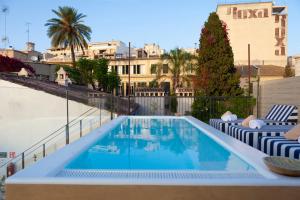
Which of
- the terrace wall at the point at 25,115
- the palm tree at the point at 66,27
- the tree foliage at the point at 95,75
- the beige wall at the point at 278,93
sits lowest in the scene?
the terrace wall at the point at 25,115

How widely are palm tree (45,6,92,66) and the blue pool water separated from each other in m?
21.5

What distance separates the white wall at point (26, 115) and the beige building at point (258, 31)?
2678 cm

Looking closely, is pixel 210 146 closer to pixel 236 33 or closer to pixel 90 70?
pixel 90 70

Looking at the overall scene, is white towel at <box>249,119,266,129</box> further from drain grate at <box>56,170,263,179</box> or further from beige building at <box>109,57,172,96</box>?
beige building at <box>109,57,172,96</box>

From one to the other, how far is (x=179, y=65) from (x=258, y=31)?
1302cm

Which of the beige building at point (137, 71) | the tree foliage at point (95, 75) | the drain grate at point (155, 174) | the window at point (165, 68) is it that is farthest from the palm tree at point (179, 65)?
the drain grate at point (155, 174)

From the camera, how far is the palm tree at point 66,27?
29469 mm

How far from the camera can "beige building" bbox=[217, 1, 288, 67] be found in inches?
1439

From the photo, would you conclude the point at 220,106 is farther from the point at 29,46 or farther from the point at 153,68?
the point at 29,46

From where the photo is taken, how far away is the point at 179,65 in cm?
2978

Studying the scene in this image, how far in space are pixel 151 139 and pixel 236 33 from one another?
32782 mm

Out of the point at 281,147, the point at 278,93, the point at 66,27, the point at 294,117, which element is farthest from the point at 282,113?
the point at 66,27

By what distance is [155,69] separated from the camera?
105ft

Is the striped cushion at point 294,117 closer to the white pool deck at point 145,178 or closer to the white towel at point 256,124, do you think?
the white towel at point 256,124
